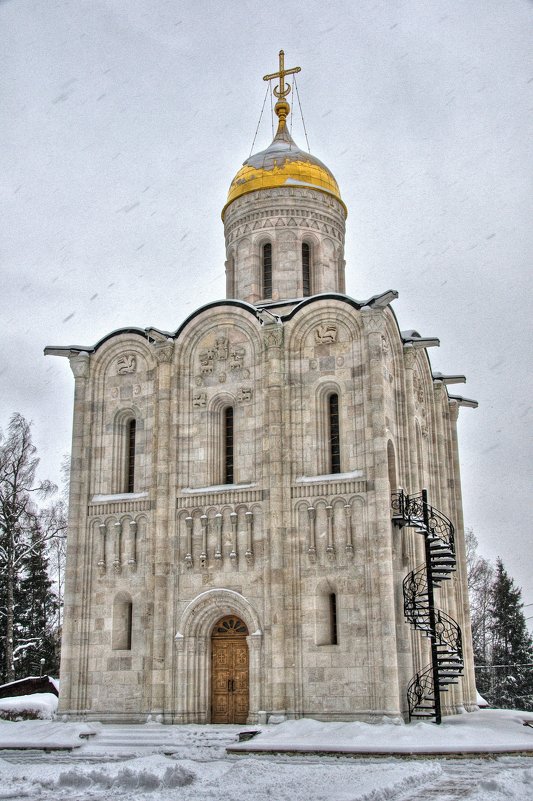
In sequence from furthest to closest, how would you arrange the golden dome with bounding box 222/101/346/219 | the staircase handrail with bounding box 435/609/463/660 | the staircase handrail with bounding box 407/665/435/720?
the golden dome with bounding box 222/101/346/219 → the staircase handrail with bounding box 435/609/463/660 → the staircase handrail with bounding box 407/665/435/720

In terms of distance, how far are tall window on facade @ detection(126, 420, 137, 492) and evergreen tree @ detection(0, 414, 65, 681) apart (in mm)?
6706

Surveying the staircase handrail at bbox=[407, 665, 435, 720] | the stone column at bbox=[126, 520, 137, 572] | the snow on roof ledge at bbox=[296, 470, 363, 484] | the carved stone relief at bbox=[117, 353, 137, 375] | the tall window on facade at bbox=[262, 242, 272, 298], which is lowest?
the staircase handrail at bbox=[407, 665, 435, 720]

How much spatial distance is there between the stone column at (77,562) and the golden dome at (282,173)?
7813 millimetres

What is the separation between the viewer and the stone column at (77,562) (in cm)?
2250

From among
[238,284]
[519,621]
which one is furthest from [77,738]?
[519,621]

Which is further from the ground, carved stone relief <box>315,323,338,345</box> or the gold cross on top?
the gold cross on top

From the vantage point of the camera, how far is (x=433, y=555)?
69.1 feet

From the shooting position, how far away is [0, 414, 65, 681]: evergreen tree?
29875 millimetres

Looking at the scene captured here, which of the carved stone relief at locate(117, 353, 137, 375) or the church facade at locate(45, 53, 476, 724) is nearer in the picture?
the church facade at locate(45, 53, 476, 724)

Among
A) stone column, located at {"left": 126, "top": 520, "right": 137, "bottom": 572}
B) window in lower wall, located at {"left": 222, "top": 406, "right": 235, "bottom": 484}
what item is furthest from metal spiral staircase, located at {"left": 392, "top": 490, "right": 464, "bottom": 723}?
stone column, located at {"left": 126, "top": 520, "right": 137, "bottom": 572}

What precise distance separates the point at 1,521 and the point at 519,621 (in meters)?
25.0

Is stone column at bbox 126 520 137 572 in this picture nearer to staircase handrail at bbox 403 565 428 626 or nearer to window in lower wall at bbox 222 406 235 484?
window in lower wall at bbox 222 406 235 484

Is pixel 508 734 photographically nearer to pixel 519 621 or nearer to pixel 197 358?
pixel 197 358

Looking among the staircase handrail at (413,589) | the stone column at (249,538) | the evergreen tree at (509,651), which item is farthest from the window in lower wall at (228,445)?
the evergreen tree at (509,651)
